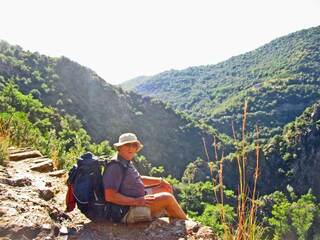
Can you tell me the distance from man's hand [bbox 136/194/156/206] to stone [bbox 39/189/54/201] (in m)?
1.16

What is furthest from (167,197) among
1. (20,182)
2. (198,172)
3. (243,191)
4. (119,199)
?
(198,172)

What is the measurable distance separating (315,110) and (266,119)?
22.1 m

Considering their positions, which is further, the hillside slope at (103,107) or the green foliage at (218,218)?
the hillside slope at (103,107)

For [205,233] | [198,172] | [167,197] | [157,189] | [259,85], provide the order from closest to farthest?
[205,233]
[167,197]
[157,189]
[198,172]
[259,85]

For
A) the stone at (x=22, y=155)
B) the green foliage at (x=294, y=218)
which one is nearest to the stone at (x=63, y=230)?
the stone at (x=22, y=155)

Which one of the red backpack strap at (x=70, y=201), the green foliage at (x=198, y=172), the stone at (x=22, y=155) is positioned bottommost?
the green foliage at (x=198, y=172)

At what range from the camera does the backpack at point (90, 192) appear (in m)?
3.73

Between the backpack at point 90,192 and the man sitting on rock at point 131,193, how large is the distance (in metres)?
0.06

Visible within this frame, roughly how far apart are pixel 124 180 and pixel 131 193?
0.14 metres

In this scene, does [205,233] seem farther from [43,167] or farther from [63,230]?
[43,167]

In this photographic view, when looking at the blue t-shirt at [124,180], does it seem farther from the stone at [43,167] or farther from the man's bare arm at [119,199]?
the stone at [43,167]

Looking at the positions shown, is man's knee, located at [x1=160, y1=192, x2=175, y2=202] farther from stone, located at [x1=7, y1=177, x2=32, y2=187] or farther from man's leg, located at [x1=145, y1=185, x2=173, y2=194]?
stone, located at [x1=7, y1=177, x2=32, y2=187]

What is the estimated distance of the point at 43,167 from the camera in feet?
18.9

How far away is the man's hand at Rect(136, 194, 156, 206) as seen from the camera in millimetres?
Result: 3847
